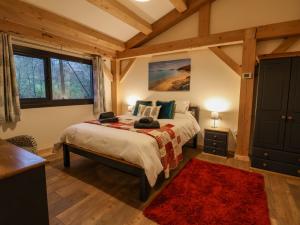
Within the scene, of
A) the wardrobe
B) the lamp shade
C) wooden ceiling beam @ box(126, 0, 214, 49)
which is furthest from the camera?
wooden ceiling beam @ box(126, 0, 214, 49)

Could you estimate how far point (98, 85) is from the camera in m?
4.29

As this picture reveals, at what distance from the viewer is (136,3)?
322cm

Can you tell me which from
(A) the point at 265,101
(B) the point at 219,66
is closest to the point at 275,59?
(A) the point at 265,101

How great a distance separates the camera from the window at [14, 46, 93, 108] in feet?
10.3

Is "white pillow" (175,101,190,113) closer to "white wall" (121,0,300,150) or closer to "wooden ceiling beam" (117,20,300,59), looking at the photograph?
"white wall" (121,0,300,150)

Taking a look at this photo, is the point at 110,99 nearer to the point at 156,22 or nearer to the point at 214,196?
the point at 156,22

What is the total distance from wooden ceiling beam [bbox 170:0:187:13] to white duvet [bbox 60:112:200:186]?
2.49m

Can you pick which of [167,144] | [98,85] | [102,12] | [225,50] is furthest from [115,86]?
[167,144]

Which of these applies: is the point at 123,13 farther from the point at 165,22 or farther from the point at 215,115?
the point at 215,115

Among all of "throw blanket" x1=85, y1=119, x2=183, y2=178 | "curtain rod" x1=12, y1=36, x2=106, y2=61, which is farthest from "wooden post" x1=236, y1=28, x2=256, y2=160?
"curtain rod" x1=12, y1=36, x2=106, y2=61

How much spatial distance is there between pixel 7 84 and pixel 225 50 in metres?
4.00

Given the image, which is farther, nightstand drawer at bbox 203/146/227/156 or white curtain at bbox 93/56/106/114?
white curtain at bbox 93/56/106/114

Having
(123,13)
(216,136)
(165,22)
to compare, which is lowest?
(216,136)

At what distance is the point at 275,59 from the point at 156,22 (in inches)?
105
